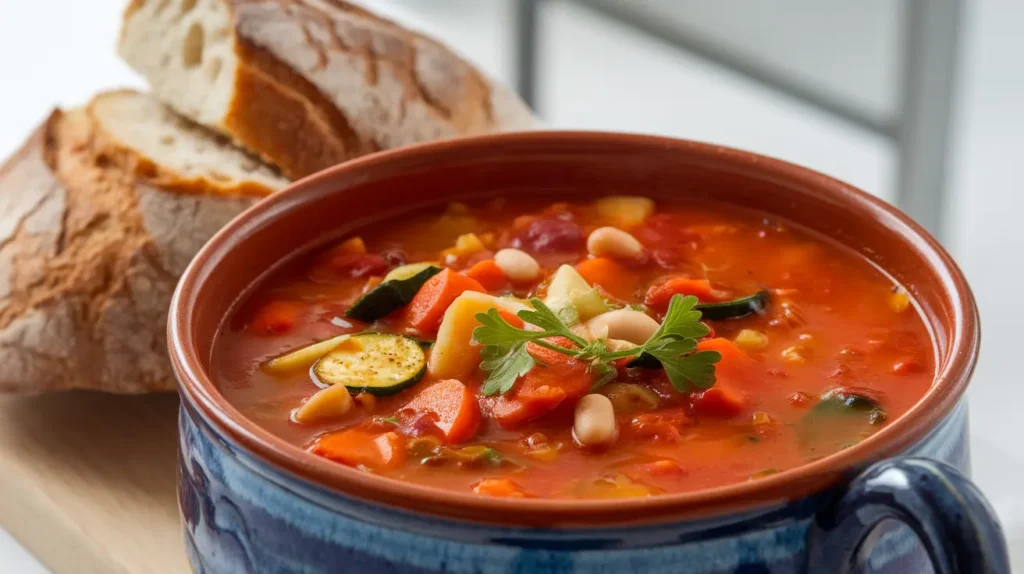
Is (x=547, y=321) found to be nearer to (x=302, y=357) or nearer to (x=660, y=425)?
(x=660, y=425)

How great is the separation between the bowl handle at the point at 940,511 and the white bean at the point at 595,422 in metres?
0.32

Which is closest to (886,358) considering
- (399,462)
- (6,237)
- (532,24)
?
(399,462)

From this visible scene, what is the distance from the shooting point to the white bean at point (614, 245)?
6.02 feet

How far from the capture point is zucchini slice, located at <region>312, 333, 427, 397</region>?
59.8 inches

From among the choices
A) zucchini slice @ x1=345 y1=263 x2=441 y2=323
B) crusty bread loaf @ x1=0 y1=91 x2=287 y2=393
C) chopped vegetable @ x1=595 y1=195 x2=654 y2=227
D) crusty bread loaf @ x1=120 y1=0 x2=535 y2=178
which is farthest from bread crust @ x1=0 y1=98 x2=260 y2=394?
chopped vegetable @ x1=595 y1=195 x2=654 y2=227

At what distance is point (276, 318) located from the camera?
67.6 inches

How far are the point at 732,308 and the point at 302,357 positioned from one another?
21.4 inches

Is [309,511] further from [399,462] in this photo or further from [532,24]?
[532,24]

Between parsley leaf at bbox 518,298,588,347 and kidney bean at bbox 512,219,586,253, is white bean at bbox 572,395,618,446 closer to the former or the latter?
parsley leaf at bbox 518,298,588,347

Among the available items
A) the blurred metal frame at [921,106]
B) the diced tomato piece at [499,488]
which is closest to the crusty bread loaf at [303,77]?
the diced tomato piece at [499,488]

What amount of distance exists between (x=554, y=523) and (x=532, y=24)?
417 cm

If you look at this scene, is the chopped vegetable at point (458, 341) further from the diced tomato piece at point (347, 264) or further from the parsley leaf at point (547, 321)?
the diced tomato piece at point (347, 264)

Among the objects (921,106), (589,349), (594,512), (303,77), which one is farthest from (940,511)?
(921,106)

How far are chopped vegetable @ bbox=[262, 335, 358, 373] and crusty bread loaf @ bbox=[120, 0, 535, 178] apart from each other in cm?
71
